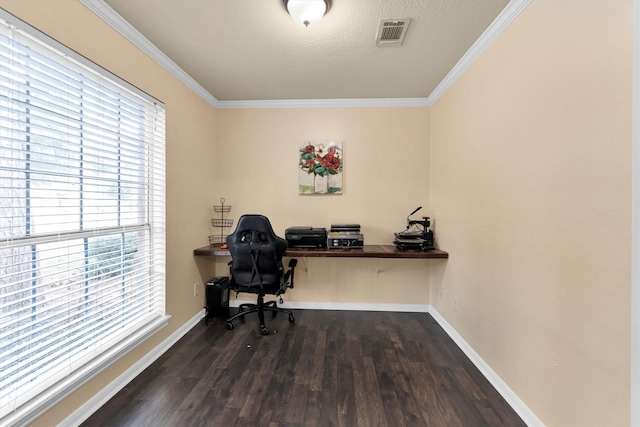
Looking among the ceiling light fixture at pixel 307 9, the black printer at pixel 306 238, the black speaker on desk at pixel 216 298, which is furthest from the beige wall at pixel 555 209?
the black speaker on desk at pixel 216 298

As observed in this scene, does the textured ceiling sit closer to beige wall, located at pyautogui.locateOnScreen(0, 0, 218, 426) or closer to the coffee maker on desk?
beige wall, located at pyautogui.locateOnScreen(0, 0, 218, 426)

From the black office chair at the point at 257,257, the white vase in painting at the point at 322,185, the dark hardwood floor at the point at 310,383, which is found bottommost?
the dark hardwood floor at the point at 310,383

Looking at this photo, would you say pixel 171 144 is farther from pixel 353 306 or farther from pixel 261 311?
pixel 353 306

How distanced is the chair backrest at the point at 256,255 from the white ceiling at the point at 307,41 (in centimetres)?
143

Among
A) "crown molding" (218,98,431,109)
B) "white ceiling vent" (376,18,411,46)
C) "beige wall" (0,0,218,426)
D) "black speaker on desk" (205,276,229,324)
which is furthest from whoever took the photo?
"crown molding" (218,98,431,109)

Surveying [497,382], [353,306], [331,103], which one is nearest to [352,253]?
[353,306]

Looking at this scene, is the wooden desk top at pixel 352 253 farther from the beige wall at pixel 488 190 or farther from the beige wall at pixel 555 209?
the beige wall at pixel 555 209

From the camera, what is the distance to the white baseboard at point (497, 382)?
1458 mm

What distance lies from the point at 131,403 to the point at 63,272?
945 millimetres

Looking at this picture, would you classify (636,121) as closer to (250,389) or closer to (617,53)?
(617,53)

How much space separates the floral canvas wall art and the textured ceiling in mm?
611

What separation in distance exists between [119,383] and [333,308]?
6.81 ft

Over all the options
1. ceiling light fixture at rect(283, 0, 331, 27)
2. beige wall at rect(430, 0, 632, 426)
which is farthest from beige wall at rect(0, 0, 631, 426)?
ceiling light fixture at rect(283, 0, 331, 27)

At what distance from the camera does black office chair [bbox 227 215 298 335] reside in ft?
7.81
